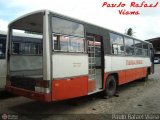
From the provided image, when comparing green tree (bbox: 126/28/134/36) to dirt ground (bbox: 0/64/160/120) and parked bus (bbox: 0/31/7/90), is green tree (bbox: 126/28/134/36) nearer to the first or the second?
dirt ground (bbox: 0/64/160/120)

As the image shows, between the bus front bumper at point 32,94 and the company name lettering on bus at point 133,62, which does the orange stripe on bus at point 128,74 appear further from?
the bus front bumper at point 32,94

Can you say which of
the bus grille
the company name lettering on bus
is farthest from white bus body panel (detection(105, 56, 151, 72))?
the bus grille

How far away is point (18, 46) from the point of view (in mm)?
8383

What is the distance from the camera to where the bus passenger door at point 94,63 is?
7738mm

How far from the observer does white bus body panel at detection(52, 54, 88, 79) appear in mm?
5871

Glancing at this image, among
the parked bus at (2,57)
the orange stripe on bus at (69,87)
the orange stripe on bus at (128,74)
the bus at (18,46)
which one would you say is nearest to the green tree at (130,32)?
the orange stripe on bus at (128,74)

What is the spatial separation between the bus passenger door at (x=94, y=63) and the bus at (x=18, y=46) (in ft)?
8.52

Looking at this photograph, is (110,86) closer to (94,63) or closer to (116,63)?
(116,63)

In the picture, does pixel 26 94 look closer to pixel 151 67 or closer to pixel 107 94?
pixel 107 94

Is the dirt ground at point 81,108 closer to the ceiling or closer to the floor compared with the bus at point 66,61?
closer to the floor

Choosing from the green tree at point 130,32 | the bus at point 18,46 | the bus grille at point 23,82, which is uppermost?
the green tree at point 130,32

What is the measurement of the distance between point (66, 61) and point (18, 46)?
2.99m

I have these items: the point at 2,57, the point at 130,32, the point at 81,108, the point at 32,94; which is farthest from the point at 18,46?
the point at 130,32

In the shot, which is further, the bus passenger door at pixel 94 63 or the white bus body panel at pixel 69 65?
the bus passenger door at pixel 94 63
